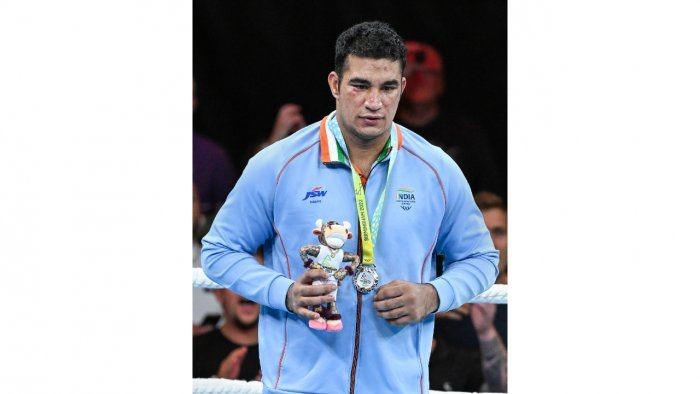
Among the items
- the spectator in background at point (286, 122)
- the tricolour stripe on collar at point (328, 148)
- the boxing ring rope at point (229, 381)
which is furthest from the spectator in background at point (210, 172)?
the tricolour stripe on collar at point (328, 148)

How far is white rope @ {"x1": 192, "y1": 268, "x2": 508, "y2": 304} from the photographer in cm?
304

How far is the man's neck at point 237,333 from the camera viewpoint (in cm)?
328

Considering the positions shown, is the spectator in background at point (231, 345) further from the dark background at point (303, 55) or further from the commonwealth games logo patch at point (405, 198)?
the commonwealth games logo patch at point (405, 198)

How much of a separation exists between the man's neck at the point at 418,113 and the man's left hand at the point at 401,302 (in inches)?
32.5

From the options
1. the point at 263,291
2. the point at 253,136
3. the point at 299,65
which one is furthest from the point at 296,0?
the point at 263,291

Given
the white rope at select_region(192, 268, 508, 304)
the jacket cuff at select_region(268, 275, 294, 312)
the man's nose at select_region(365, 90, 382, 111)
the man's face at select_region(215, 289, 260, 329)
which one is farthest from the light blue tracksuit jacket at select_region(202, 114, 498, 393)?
the man's face at select_region(215, 289, 260, 329)

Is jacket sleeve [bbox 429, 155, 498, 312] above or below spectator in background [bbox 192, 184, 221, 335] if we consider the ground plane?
above

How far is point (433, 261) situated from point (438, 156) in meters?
0.28

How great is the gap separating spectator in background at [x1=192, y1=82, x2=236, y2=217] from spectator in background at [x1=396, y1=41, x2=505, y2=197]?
0.58 m

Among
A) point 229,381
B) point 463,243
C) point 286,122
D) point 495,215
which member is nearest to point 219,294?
point 229,381

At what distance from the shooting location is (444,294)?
2441mm

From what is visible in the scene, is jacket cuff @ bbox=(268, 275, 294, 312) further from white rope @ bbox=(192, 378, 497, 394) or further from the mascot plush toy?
white rope @ bbox=(192, 378, 497, 394)
